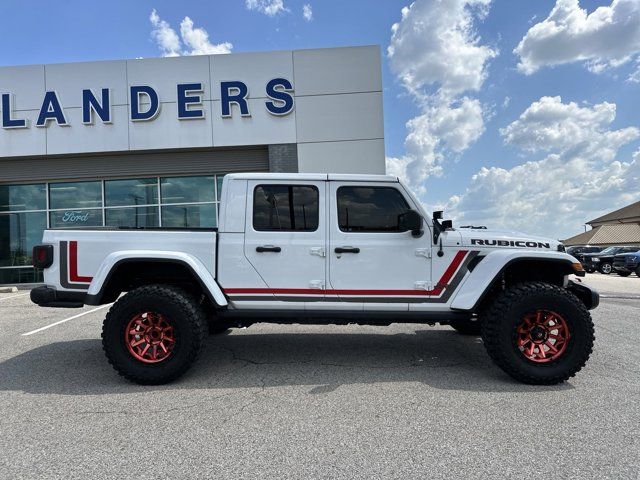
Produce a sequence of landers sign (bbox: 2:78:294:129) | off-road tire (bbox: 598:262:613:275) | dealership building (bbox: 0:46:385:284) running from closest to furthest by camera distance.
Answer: dealership building (bbox: 0:46:385:284) → landers sign (bbox: 2:78:294:129) → off-road tire (bbox: 598:262:613:275)

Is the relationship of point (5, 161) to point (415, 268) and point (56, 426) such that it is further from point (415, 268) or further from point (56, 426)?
point (415, 268)

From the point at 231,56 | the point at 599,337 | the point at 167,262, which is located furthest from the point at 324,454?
the point at 231,56

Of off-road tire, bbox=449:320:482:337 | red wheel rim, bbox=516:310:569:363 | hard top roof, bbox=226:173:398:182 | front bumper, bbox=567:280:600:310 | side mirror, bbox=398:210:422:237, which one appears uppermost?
hard top roof, bbox=226:173:398:182

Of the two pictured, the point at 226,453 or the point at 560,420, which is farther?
the point at 560,420

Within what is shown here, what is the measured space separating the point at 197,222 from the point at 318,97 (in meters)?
5.97

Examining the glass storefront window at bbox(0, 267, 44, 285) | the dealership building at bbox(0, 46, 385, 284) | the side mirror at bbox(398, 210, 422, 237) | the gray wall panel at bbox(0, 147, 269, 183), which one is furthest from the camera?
the glass storefront window at bbox(0, 267, 44, 285)

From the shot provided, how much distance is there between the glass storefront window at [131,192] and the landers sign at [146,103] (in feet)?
7.22

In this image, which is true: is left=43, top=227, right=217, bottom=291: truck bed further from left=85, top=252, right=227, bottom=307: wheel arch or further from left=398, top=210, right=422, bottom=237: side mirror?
left=398, top=210, right=422, bottom=237: side mirror

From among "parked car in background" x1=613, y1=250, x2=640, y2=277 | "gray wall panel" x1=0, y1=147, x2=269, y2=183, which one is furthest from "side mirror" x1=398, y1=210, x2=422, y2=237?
"parked car in background" x1=613, y1=250, x2=640, y2=277

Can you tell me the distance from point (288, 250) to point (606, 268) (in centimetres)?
2448

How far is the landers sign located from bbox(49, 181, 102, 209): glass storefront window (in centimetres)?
222

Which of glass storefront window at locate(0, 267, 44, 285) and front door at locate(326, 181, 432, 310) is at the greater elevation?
front door at locate(326, 181, 432, 310)

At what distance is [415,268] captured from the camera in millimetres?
4016

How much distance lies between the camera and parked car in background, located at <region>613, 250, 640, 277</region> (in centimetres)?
1938
